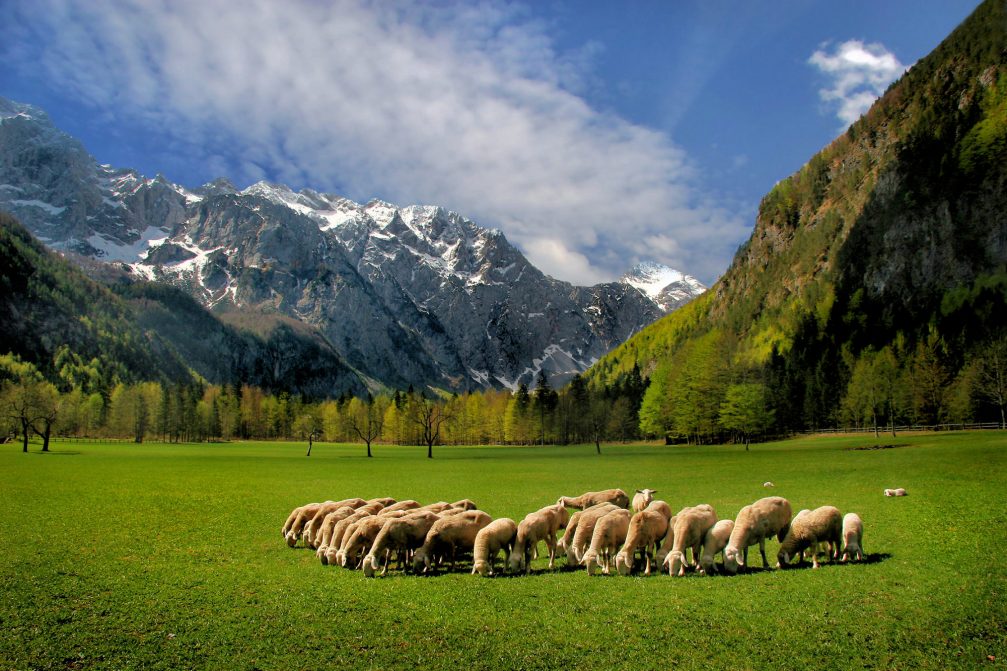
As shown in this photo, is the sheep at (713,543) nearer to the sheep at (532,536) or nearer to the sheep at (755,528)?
the sheep at (755,528)

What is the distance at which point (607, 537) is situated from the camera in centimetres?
1727

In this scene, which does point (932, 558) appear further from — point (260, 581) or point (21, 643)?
point (21, 643)

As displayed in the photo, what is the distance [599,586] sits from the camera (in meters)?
15.0

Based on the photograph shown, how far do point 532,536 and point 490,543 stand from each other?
4.59ft

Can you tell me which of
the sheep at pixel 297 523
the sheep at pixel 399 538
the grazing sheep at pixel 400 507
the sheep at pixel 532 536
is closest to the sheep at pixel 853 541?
the sheep at pixel 532 536

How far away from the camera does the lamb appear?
16.5 m

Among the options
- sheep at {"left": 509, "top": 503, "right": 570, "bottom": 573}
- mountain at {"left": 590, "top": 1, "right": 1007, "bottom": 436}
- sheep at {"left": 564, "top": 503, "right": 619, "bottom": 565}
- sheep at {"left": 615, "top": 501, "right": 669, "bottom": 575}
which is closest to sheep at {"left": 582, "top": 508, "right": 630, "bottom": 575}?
sheep at {"left": 615, "top": 501, "right": 669, "bottom": 575}

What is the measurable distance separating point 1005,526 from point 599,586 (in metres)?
14.0

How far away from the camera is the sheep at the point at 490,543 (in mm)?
16844

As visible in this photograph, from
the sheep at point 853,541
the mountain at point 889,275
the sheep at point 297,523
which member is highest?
the mountain at point 889,275

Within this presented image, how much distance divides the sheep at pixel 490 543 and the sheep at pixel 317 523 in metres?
6.75

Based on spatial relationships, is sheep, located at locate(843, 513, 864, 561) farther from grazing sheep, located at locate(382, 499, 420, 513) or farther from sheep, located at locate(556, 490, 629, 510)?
grazing sheep, located at locate(382, 499, 420, 513)

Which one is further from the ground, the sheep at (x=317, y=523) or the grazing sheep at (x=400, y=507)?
Result: the grazing sheep at (x=400, y=507)

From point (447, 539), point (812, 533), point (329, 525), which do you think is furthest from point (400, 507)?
point (812, 533)
